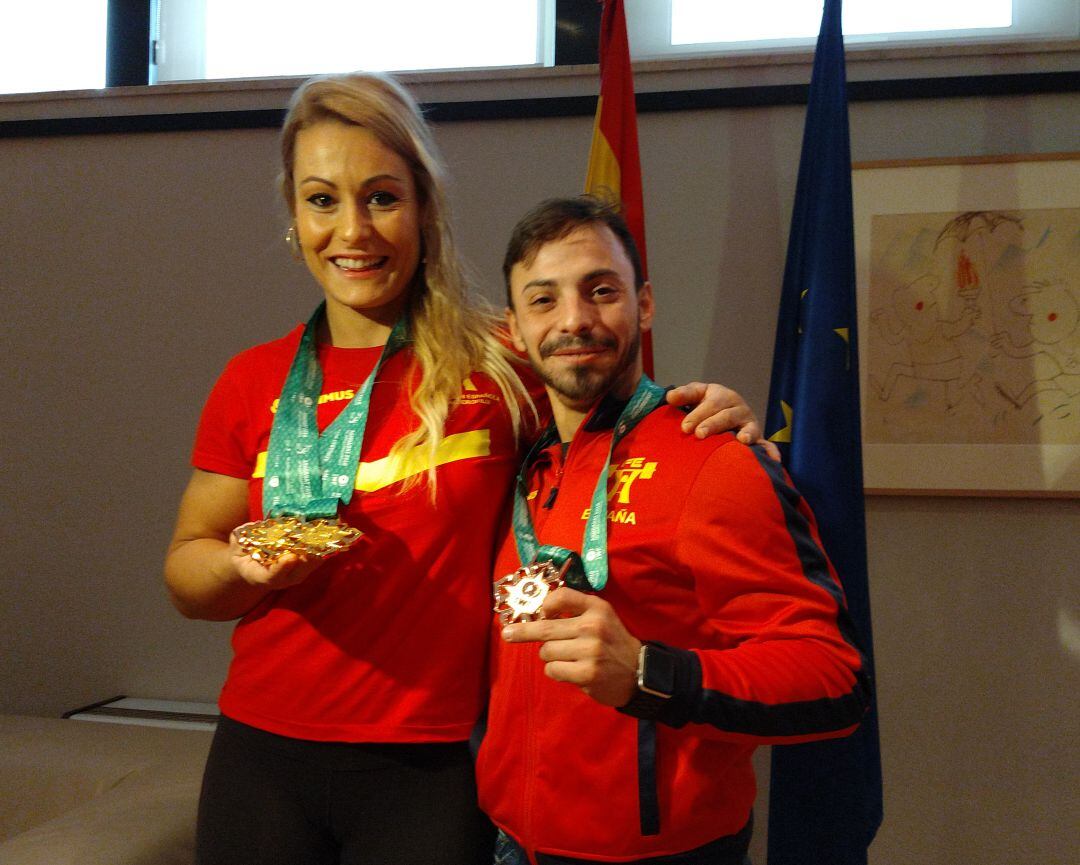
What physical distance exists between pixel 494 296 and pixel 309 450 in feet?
4.78

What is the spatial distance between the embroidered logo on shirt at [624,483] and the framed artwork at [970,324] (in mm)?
1489

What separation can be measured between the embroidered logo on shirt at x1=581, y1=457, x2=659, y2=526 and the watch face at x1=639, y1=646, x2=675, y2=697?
0.24 m

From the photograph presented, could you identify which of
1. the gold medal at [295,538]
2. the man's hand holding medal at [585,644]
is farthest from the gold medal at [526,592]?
the gold medal at [295,538]

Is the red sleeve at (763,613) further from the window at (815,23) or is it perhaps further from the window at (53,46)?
the window at (53,46)

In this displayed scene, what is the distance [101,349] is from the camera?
312cm

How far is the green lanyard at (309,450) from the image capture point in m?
1.45

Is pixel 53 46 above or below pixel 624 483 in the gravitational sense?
above

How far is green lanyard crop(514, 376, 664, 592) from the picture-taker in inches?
49.2

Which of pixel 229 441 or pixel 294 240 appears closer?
pixel 229 441

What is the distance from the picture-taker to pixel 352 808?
1401 mm

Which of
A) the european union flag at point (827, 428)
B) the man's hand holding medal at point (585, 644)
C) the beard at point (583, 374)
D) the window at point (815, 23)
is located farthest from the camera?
the window at point (815, 23)

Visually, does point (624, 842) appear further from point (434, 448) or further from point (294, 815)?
point (434, 448)

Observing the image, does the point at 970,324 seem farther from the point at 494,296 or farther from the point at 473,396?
the point at 473,396

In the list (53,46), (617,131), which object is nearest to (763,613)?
(617,131)
